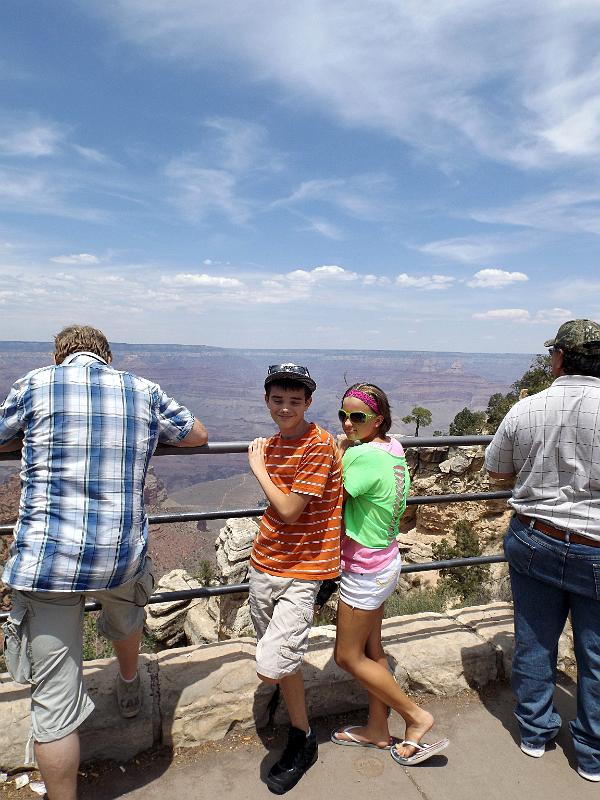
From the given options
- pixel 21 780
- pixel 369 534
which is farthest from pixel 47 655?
pixel 369 534

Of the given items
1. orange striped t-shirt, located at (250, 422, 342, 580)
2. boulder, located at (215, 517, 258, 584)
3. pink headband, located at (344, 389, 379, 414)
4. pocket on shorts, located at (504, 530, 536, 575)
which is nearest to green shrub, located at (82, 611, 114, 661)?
orange striped t-shirt, located at (250, 422, 342, 580)

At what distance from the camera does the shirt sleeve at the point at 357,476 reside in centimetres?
241

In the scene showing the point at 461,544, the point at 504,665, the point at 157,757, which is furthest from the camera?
the point at 461,544

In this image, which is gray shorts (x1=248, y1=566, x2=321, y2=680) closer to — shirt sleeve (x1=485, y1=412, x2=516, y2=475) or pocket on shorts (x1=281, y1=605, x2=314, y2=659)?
pocket on shorts (x1=281, y1=605, x2=314, y2=659)

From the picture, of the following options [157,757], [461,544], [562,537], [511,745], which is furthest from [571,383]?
[461,544]

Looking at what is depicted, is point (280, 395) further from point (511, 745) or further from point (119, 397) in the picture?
point (511, 745)

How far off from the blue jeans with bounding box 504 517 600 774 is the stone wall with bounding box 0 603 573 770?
1.69ft

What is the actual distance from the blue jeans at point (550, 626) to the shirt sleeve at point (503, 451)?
27cm

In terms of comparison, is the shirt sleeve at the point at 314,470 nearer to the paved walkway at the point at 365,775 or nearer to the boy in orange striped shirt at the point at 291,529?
the boy in orange striped shirt at the point at 291,529

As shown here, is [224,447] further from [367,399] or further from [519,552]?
[519,552]

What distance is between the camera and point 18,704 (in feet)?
8.20

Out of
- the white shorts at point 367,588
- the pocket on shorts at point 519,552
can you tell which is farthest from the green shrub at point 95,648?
the pocket on shorts at point 519,552

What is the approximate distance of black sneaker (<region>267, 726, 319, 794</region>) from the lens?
7.97ft

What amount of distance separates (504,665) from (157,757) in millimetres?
2009
